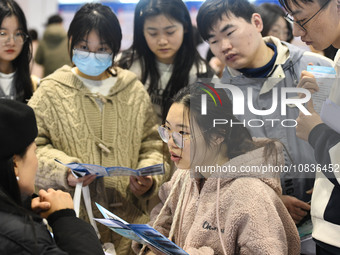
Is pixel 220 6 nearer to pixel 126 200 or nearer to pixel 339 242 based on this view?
pixel 126 200

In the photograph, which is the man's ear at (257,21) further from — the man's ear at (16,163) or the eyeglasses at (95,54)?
the man's ear at (16,163)

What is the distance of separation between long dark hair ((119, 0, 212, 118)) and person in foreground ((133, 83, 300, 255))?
83cm

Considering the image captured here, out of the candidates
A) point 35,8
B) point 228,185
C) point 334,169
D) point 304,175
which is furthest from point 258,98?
point 35,8

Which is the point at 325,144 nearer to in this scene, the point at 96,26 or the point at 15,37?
the point at 96,26

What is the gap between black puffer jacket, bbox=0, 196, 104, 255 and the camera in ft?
5.00

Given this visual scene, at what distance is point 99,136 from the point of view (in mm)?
2719

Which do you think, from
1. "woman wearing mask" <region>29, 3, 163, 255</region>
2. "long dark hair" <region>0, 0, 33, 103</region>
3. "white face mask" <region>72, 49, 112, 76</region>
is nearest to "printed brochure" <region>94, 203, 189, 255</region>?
"woman wearing mask" <region>29, 3, 163, 255</region>

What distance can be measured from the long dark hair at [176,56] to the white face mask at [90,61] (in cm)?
40

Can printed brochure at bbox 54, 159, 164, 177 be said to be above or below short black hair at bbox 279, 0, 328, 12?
below

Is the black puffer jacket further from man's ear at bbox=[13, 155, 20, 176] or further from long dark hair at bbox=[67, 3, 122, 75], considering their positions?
long dark hair at bbox=[67, 3, 122, 75]

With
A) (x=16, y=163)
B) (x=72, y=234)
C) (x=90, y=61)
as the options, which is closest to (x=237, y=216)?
(x=72, y=234)

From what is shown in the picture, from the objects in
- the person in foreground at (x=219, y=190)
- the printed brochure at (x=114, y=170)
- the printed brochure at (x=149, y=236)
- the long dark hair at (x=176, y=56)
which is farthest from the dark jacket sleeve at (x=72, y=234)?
the long dark hair at (x=176, y=56)

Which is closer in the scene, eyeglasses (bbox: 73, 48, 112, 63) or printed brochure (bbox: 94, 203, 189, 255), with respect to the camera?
printed brochure (bbox: 94, 203, 189, 255)

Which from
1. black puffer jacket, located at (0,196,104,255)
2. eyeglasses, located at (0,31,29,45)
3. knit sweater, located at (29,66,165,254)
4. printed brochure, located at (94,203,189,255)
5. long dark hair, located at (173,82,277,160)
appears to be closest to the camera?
black puffer jacket, located at (0,196,104,255)
